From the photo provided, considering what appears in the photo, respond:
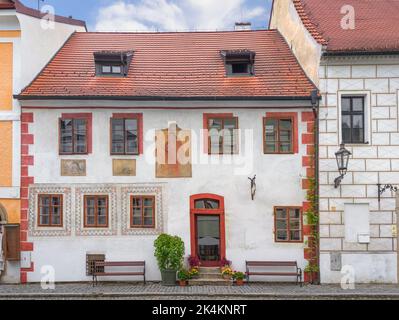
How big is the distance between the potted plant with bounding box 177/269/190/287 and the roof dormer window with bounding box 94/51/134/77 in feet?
23.4

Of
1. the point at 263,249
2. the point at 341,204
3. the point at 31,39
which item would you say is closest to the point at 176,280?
the point at 263,249

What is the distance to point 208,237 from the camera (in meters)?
18.0

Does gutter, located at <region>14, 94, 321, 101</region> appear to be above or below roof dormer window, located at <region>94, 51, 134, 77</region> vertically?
below

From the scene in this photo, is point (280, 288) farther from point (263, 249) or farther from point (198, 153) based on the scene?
point (198, 153)

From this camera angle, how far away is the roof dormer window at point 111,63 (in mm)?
19203

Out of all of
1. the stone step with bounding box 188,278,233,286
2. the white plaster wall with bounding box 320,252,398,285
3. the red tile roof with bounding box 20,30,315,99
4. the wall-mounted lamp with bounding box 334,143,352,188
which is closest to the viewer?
the wall-mounted lamp with bounding box 334,143,352,188

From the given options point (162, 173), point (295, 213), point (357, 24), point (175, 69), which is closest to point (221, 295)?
point (295, 213)

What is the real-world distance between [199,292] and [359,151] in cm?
689

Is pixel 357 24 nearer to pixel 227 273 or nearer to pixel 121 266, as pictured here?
pixel 227 273

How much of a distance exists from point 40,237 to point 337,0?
14297 mm

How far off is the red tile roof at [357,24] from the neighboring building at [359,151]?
0.21 ft

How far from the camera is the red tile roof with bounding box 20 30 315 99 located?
714 inches

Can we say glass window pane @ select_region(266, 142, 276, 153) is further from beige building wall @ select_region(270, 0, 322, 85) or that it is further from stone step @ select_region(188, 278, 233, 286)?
stone step @ select_region(188, 278, 233, 286)

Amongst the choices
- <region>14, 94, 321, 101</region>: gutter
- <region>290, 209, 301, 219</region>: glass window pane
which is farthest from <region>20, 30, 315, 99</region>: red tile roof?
<region>290, 209, 301, 219</region>: glass window pane
